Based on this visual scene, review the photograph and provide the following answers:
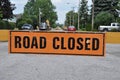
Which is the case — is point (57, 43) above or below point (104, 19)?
below

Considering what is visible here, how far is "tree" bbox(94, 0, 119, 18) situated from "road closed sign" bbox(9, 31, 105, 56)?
341ft

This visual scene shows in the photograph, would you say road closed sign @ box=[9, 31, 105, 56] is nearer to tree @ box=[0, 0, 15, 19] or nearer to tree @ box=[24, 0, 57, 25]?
tree @ box=[0, 0, 15, 19]

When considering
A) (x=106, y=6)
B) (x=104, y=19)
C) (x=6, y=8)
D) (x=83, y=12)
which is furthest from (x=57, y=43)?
(x=83, y=12)

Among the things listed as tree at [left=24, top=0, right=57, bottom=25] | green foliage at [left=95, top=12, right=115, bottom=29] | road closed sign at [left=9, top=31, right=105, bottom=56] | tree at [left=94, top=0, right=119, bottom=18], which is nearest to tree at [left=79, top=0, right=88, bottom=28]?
tree at [left=94, top=0, right=119, bottom=18]

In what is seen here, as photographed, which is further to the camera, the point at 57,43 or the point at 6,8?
the point at 6,8

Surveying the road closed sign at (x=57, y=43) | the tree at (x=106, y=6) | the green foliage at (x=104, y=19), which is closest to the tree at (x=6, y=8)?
the green foliage at (x=104, y=19)

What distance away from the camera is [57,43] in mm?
9617

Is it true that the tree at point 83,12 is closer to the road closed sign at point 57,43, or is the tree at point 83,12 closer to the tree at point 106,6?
the tree at point 106,6

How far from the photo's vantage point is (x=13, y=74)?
13.6 m

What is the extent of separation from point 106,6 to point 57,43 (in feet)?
353

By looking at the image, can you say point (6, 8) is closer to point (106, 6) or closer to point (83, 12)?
point (106, 6)

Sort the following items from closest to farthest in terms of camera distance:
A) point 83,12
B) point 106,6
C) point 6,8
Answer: point 6,8 < point 106,6 < point 83,12

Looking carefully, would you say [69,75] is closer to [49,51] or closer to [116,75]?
[116,75]

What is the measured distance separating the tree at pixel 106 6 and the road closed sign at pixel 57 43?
341 ft
